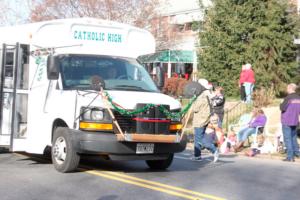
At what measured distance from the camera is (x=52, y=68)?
395 inches

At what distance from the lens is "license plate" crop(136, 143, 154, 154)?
9.83 metres

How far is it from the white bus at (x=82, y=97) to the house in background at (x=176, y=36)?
2266 centimetres

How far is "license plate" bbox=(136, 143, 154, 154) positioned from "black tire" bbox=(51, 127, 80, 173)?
3.37 ft

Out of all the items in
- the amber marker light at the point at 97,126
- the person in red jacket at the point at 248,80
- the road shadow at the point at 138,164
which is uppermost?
the person in red jacket at the point at 248,80

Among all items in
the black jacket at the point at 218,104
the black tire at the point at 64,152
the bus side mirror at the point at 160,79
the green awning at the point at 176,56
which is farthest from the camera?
the green awning at the point at 176,56

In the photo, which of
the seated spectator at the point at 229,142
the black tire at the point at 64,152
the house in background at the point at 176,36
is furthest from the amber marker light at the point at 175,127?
the house in background at the point at 176,36

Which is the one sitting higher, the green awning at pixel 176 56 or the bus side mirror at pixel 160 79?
the green awning at pixel 176 56

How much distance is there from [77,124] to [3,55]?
2811mm

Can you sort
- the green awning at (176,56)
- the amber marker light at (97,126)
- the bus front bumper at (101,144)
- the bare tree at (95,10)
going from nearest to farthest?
the bus front bumper at (101,144) < the amber marker light at (97,126) < the bare tree at (95,10) < the green awning at (176,56)

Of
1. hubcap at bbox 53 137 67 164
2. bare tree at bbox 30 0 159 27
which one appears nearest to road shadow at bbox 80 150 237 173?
hubcap at bbox 53 137 67 164

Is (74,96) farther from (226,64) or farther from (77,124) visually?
(226,64)

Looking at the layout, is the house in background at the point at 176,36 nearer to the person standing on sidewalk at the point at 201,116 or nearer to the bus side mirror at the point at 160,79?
the person standing on sidewalk at the point at 201,116

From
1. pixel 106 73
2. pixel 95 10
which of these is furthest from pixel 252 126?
pixel 95 10

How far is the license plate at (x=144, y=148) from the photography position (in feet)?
32.2
